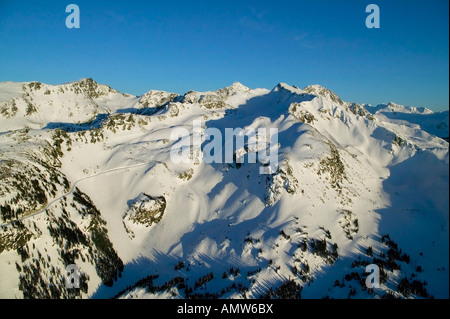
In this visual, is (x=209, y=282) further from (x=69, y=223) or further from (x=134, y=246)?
(x=69, y=223)

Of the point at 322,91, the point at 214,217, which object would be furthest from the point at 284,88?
the point at 214,217

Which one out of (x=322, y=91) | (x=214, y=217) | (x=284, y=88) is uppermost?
(x=322, y=91)

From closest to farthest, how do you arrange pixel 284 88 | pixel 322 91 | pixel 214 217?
pixel 214 217, pixel 284 88, pixel 322 91

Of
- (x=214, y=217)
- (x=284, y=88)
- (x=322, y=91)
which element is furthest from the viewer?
(x=322, y=91)

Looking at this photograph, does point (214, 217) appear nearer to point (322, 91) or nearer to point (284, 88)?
point (284, 88)

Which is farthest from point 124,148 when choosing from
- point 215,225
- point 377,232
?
point 377,232

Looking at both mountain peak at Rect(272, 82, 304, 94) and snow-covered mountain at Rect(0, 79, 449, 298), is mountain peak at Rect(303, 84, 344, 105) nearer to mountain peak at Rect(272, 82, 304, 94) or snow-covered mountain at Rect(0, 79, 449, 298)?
mountain peak at Rect(272, 82, 304, 94)

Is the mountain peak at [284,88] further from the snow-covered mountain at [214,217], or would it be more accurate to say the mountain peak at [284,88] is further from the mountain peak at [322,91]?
the snow-covered mountain at [214,217]

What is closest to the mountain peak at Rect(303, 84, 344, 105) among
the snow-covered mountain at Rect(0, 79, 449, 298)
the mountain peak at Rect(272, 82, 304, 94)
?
the mountain peak at Rect(272, 82, 304, 94)
